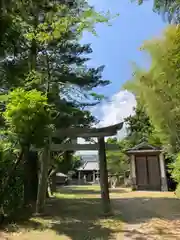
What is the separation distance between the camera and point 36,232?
4.81 m

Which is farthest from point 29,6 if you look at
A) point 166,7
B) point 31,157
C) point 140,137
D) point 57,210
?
point 140,137

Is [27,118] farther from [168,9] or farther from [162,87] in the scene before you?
[162,87]

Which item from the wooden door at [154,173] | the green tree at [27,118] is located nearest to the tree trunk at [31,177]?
the green tree at [27,118]

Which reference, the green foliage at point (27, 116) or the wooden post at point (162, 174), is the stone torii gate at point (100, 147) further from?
the wooden post at point (162, 174)

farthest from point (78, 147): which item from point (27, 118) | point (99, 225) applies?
point (27, 118)

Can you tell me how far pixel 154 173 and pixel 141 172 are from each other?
63 centimetres

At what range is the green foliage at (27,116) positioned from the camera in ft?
16.0

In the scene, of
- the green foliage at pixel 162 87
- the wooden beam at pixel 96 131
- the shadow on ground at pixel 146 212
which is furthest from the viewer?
the green foliage at pixel 162 87

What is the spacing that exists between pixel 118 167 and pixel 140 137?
8.89ft

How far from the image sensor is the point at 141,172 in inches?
509

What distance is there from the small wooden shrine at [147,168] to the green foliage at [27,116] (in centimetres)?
863

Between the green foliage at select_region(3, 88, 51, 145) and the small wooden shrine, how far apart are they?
28.3ft

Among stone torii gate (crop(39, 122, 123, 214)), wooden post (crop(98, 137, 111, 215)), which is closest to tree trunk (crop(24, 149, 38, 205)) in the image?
stone torii gate (crop(39, 122, 123, 214))

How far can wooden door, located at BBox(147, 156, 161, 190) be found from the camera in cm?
1259
